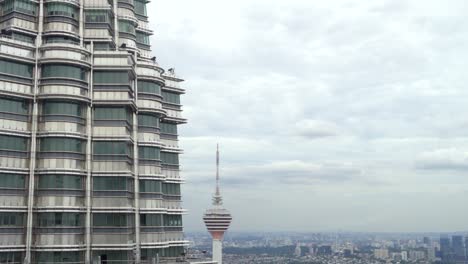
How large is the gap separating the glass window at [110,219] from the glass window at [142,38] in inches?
1557

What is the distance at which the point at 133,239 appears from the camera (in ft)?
314

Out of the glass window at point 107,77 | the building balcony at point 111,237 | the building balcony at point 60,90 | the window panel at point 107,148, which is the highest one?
the glass window at point 107,77

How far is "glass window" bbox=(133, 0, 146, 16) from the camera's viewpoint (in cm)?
11950

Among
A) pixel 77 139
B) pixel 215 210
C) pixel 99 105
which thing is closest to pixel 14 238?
pixel 77 139

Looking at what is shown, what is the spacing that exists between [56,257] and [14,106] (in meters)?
23.8

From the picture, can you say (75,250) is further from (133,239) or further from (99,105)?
(99,105)

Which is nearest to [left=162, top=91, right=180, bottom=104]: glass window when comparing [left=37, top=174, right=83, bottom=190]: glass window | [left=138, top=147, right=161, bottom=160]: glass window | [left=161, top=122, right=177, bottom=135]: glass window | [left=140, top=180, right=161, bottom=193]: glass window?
[left=161, top=122, right=177, bottom=135]: glass window

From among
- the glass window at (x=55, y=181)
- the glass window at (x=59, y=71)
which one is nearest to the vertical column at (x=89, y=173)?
the glass window at (x=55, y=181)

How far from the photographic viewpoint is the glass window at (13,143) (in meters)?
87.4

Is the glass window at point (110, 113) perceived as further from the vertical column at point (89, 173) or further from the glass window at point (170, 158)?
the glass window at point (170, 158)

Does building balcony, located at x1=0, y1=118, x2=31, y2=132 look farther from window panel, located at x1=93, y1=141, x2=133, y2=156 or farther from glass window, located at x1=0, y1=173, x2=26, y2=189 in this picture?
window panel, located at x1=93, y1=141, x2=133, y2=156

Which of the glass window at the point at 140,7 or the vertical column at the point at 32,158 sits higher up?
the glass window at the point at 140,7

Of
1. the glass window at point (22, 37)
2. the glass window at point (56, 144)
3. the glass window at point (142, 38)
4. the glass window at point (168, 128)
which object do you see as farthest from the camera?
the glass window at point (142, 38)

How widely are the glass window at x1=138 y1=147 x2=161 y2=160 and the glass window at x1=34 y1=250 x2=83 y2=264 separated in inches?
809
